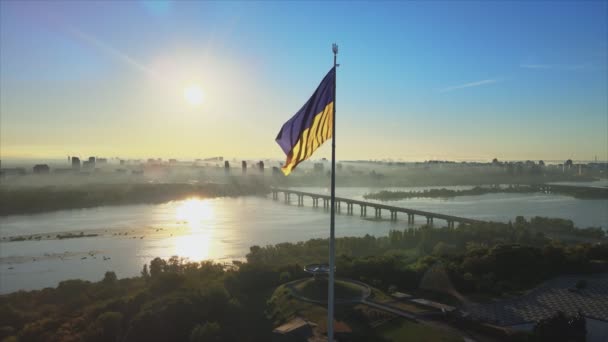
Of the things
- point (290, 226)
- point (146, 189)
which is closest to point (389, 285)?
point (290, 226)

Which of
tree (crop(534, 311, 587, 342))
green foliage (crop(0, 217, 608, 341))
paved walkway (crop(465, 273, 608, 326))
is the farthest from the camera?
green foliage (crop(0, 217, 608, 341))

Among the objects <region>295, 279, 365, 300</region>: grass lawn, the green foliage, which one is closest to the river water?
the green foliage

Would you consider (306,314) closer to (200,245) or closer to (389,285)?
(389,285)

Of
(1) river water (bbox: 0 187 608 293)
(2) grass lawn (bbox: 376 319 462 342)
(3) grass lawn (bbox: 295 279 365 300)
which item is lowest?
(1) river water (bbox: 0 187 608 293)

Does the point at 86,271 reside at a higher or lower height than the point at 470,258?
lower

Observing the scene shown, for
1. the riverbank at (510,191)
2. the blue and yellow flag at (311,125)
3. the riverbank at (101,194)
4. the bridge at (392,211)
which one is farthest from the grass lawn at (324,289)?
the riverbank at (510,191)

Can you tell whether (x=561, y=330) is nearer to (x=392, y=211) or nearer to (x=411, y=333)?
(x=411, y=333)

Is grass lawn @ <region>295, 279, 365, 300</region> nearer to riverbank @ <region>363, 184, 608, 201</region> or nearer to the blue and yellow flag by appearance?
the blue and yellow flag
